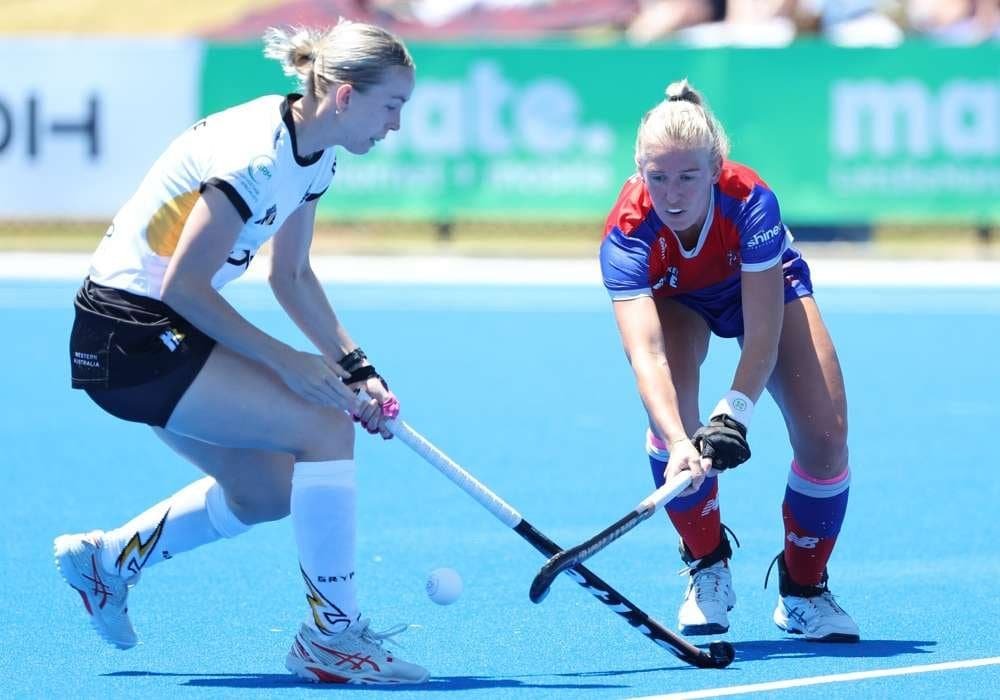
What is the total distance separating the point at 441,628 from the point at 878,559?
1609mm

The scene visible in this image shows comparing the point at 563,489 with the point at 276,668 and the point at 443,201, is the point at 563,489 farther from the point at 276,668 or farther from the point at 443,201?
the point at 443,201

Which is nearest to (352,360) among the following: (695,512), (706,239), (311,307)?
(311,307)

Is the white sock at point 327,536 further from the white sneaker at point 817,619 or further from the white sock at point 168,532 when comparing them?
the white sneaker at point 817,619

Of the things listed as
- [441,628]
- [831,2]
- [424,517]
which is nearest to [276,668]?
[441,628]

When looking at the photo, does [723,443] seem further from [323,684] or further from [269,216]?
[269,216]

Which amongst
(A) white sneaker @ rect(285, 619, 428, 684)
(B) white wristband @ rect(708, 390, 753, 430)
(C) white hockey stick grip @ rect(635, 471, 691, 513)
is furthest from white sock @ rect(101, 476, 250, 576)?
(B) white wristband @ rect(708, 390, 753, 430)

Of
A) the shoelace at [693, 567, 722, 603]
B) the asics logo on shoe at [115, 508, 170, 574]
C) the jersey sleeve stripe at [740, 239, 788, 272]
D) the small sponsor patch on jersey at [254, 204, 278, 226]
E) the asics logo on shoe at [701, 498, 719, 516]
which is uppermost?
the small sponsor patch on jersey at [254, 204, 278, 226]

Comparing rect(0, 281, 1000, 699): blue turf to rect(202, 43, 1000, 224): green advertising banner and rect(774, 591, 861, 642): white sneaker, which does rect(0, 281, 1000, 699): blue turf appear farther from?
rect(202, 43, 1000, 224): green advertising banner

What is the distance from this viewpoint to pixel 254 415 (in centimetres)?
411

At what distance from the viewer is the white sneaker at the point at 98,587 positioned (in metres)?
4.51

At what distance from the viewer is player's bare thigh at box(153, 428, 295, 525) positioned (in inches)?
173

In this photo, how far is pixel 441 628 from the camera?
4910 mm

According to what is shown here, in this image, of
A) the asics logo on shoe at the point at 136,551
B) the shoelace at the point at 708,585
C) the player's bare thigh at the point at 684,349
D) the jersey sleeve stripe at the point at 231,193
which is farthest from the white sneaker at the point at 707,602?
the jersey sleeve stripe at the point at 231,193

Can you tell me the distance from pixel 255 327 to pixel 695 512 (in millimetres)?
1437
